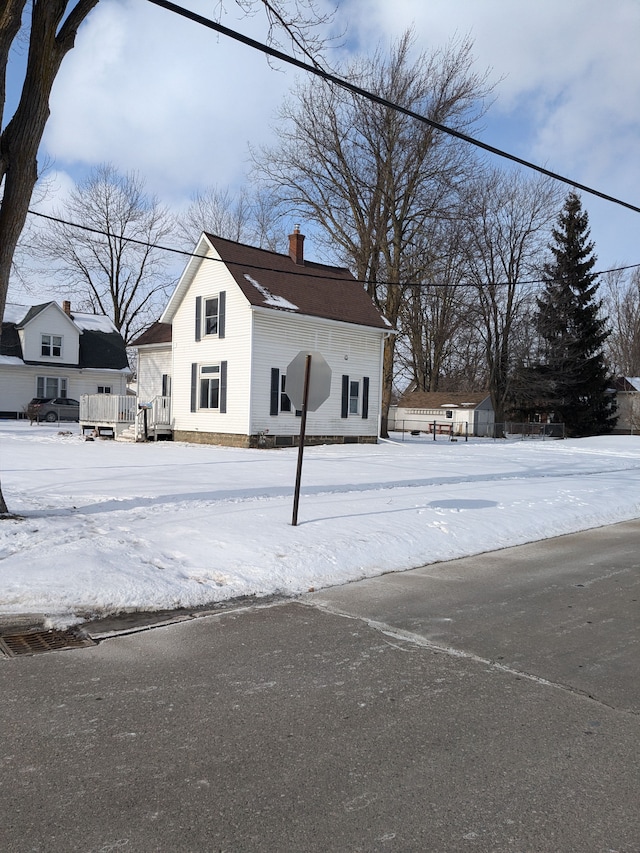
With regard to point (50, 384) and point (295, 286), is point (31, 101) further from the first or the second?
point (50, 384)

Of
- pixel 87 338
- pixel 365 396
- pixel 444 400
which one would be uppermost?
pixel 87 338

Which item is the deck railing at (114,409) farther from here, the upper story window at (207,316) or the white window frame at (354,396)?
the white window frame at (354,396)

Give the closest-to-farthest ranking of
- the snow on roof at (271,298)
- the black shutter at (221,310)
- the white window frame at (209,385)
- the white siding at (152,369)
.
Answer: the snow on roof at (271,298), the black shutter at (221,310), the white window frame at (209,385), the white siding at (152,369)

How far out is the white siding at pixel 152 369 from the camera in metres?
29.8

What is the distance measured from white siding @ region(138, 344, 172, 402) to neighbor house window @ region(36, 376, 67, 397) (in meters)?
12.3

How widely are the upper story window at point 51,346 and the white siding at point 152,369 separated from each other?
41.2 feet

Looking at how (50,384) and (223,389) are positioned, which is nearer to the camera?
(223,389)

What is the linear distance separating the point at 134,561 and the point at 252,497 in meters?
4.54

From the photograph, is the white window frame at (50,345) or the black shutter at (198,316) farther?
the white window frame at (50,345)

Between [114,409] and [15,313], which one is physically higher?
[15,313]

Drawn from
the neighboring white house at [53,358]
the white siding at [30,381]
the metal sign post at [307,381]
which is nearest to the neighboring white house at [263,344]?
the metal sign post at [307,381]

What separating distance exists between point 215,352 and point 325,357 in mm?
3965

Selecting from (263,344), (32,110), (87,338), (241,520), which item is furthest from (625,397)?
(32,110)

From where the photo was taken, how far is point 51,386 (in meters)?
41.9
